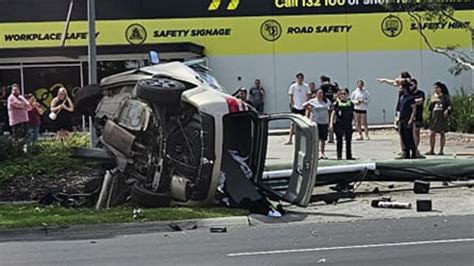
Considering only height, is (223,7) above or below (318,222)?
above

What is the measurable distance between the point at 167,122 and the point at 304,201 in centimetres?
234

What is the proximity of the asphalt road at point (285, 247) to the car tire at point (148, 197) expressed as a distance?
5.24 ft

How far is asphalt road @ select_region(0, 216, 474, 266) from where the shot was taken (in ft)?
30.4

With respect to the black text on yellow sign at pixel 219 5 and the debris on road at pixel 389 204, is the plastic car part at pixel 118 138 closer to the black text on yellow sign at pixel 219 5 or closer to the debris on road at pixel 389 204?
the debris on road at pixel 389 204

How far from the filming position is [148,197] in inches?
528

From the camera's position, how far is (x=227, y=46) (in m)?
32.8

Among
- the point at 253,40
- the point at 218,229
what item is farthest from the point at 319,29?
the point at 218,229

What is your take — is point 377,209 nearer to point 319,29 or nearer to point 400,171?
point 400,171

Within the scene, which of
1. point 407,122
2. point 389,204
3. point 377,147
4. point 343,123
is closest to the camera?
point 389,204

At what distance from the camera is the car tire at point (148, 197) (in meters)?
13.4

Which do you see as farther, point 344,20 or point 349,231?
point 344,20

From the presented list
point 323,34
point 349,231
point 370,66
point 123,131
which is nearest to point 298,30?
point 323,34

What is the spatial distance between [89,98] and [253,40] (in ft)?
59.7

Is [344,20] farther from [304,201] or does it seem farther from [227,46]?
[304,201]
